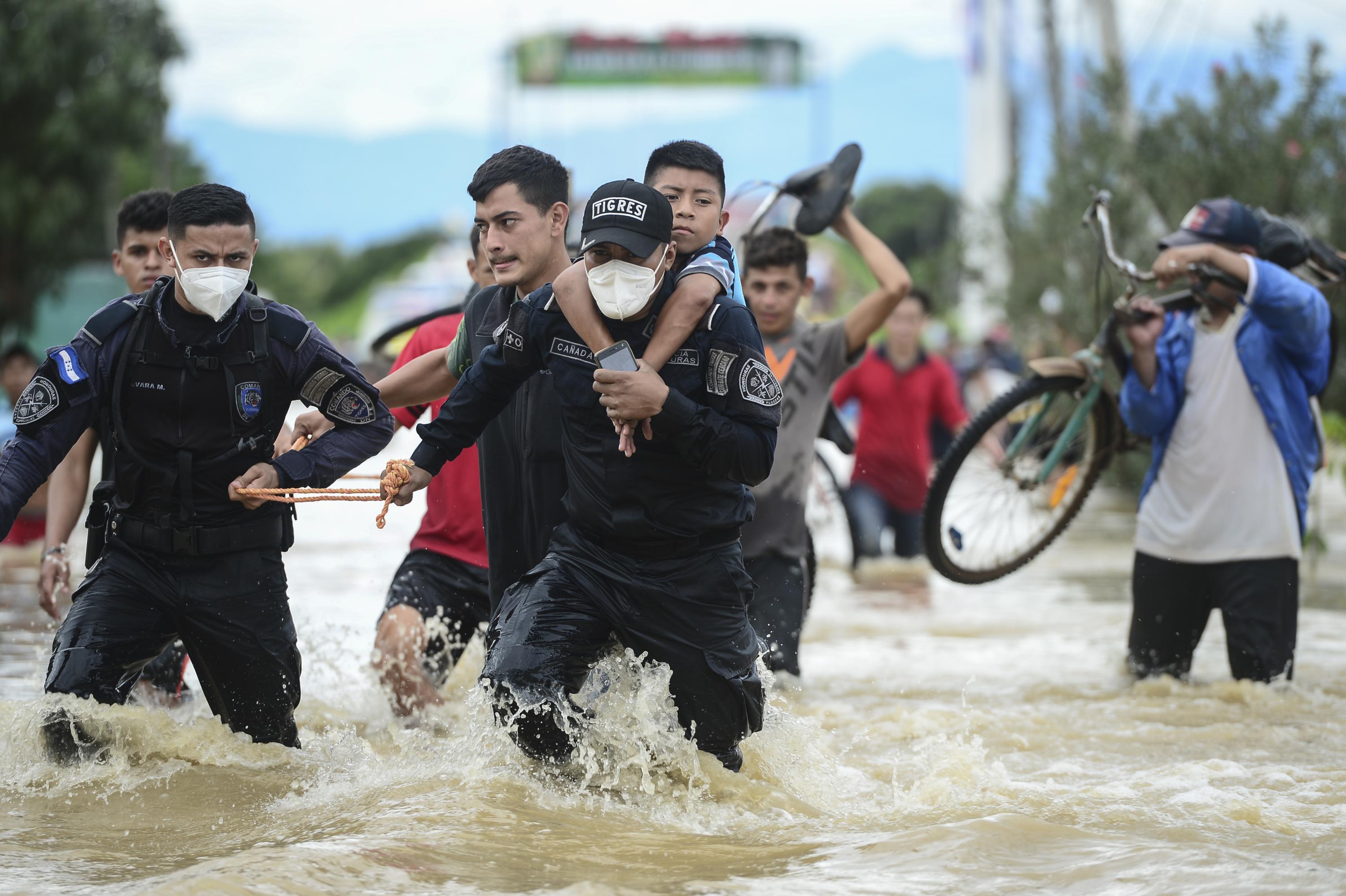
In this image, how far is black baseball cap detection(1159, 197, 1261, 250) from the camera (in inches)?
244

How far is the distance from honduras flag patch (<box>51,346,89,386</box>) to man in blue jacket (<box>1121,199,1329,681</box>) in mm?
4031

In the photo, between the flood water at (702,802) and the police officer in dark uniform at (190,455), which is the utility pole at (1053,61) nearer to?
the flood water at (702,802)

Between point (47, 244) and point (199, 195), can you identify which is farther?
point (47, 244)

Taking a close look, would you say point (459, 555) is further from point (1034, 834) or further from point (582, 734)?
point (1034, 834)

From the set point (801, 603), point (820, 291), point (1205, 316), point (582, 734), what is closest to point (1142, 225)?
point (1205, 316)

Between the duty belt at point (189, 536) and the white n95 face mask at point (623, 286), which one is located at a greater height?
the white n95 face mask at point (623, 286)

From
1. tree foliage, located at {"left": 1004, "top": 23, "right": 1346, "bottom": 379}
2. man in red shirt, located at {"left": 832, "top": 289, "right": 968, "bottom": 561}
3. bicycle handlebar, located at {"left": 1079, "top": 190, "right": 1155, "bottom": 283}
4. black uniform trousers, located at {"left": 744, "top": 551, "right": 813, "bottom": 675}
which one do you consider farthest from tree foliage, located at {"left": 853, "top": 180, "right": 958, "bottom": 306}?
black uniform trousers, located at {"left": 744, "top": 551, "right": 813, "bottom": 675}

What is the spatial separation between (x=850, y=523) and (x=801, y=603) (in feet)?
13.8

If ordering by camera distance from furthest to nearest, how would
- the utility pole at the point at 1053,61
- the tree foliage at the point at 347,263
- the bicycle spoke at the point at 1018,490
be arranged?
the tree foliage at the point at 347,263, the utility pole at the point at 1053,61, the bicycle spoke at the point at 1018,490

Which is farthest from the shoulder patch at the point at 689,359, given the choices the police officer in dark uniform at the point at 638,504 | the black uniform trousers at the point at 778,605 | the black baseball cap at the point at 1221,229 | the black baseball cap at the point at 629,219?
the black baseball cap at the point at 1221,229

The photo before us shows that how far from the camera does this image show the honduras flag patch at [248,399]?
4555mm

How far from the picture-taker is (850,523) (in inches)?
401

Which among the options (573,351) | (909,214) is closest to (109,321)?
(573,351)

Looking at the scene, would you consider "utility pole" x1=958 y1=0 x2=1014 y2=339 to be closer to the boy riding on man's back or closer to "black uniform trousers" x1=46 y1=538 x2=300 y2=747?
the boy riding on man's back
